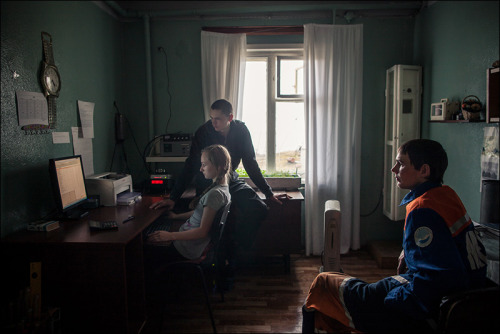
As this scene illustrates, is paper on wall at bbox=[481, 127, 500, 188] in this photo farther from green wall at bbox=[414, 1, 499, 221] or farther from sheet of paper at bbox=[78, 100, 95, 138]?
sheet of paper at bbox=[78, 100, 95, 138]

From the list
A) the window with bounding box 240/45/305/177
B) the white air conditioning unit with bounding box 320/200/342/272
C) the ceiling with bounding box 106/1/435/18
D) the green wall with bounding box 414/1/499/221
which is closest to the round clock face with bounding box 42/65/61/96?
the ceiling with bounding box 106/1/435/18

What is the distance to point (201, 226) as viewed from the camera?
2.24 metres

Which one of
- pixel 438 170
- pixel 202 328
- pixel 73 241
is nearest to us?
pixel 438 170

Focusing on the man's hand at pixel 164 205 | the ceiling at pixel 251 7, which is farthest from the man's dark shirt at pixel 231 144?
the ceiling at pixel 251 7

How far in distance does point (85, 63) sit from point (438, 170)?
2843mm

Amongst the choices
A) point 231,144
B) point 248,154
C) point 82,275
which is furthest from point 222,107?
Answer: point 82,275

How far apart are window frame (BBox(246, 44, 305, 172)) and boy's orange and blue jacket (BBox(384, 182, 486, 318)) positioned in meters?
2.59

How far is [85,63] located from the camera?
304cm

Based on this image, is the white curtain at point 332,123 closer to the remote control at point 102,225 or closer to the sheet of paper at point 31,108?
the remote control at point 102,225

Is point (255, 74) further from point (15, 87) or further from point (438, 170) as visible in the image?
point (438, 170)

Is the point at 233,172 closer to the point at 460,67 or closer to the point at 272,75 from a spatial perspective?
the point at 272,75

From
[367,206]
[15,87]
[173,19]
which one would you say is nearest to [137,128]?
[173,19]

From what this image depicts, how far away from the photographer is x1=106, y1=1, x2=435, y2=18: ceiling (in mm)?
3668

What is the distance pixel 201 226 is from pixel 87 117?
1.57 m
